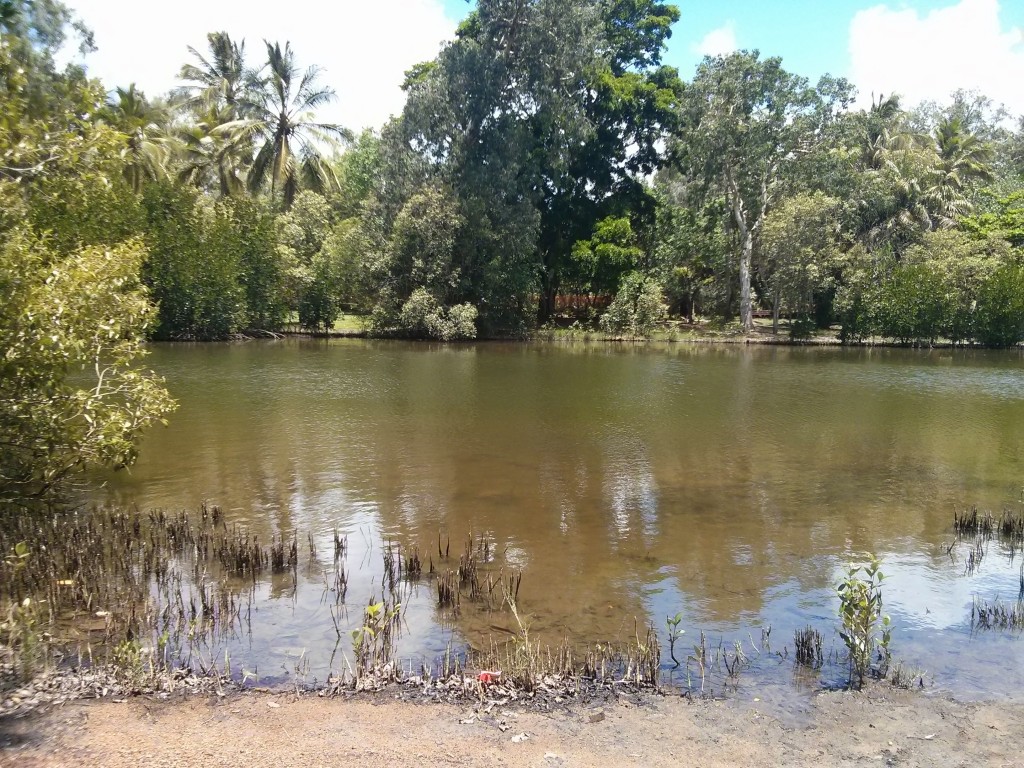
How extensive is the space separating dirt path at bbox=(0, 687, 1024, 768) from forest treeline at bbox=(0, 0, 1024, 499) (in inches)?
1295

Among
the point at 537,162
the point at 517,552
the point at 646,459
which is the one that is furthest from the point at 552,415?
the point at 537,162

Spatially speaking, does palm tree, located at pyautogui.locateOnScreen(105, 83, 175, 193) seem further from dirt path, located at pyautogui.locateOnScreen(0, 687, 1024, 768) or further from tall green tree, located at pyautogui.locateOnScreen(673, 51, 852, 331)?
dirt path, located at pyautogui.locateOnScreen(0, 687, 1024, 768)

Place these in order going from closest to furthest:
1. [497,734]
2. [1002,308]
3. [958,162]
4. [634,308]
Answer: [497,734] → [1002,308] → [634,308] → [958,162]

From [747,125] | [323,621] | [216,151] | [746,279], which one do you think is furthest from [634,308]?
[323,621]

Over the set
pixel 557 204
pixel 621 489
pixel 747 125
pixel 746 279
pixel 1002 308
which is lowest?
pixel 621 489

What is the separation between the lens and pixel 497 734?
494cm

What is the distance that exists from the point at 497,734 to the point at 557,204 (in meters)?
45.2

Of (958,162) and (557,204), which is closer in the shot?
(557,204)

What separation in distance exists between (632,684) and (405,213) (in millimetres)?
36615

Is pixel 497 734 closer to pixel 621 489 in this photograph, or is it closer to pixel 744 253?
pixel 621 489

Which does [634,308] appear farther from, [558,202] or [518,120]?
[518,120]

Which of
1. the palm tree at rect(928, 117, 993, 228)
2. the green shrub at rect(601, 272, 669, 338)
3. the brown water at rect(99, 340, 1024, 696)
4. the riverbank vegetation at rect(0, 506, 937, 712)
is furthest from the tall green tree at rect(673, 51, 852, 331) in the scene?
the riverbank vegetation at rect(0, 506, 937, 712)

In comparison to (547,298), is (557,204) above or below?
above

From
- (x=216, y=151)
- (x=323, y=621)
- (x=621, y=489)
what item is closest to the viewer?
(x=323, y=621)
